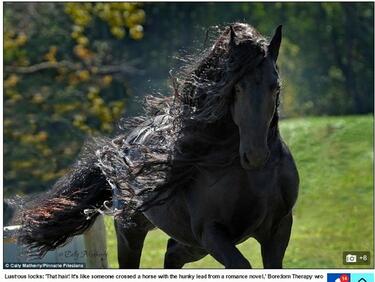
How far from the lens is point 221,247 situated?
20.2 ft

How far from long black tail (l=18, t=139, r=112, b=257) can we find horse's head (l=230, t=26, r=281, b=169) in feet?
7.23

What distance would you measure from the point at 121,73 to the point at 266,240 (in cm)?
1922

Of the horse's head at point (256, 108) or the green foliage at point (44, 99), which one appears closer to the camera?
the horse's head at point (256, 108)

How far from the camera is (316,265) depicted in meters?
11.2

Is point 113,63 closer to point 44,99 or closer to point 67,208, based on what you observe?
Answer: point 44,99

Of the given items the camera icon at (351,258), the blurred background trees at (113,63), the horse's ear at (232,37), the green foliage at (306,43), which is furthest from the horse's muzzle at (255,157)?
the green foliage at (306,43)

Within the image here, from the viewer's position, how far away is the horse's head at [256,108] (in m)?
5.80

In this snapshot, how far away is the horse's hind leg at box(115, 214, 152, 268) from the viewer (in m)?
7.78

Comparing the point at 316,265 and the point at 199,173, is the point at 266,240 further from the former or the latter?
the point at 316,265

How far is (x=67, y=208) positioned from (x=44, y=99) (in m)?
13.0

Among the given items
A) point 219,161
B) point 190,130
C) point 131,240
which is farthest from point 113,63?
point 219,161

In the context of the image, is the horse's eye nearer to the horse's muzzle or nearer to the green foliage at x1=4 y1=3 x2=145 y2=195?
the horse's muzzle

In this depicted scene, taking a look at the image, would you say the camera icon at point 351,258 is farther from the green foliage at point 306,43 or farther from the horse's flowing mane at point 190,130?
the green foliage at point 306,43
